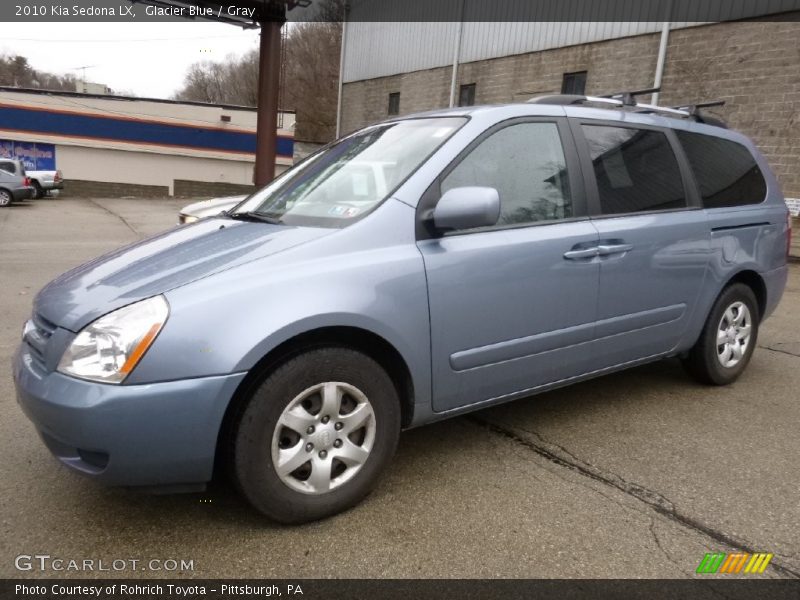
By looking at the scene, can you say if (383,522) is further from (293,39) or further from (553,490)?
(293,39)

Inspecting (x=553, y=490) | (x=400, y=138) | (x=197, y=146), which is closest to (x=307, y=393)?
(x=553, y=490)

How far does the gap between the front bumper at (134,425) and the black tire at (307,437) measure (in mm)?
117

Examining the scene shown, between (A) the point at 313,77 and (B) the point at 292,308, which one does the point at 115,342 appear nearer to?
(B) the point at 292,308

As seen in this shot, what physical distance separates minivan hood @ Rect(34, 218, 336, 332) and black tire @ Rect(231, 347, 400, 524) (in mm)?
496

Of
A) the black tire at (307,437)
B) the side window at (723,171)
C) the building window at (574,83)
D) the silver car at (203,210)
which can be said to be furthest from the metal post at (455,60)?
the black tire at (307,437)

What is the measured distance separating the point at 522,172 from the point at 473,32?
1645 cm

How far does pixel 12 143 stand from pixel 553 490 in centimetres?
3365

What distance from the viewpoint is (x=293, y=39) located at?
4847 centimetres

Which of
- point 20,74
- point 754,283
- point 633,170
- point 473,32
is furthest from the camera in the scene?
point 20,74

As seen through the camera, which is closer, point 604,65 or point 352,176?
point 352,176

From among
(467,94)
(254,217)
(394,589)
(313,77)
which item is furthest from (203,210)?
(313,77)

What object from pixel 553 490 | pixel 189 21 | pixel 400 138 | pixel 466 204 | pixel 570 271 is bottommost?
pixel 553 490

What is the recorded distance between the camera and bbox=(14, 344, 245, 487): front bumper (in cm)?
209

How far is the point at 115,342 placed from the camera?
214 cm
